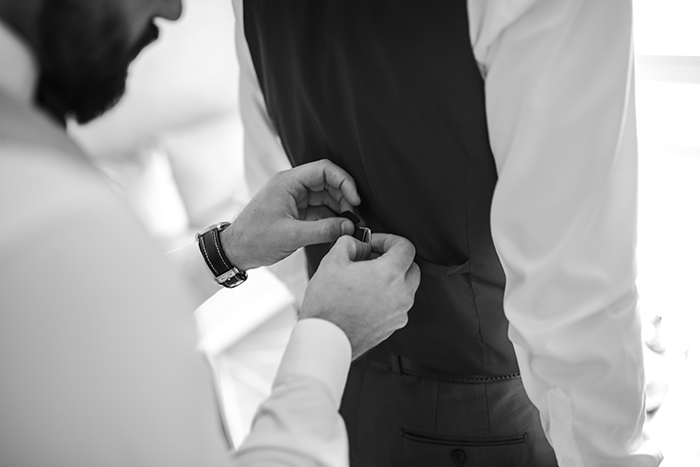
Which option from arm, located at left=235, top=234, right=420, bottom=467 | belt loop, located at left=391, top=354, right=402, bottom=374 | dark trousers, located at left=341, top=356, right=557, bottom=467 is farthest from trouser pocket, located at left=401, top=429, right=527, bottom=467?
arm, located at left=235, top=234, right=420, bottom=467

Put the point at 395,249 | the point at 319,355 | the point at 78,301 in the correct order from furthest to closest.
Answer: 1. the point at 395,249
2. the point at 319,355
3. the point at 78,301

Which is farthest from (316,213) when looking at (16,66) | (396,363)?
(16,66)

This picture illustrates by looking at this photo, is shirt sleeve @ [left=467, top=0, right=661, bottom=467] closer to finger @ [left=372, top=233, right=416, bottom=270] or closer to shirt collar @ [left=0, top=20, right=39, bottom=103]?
finger @ [left=372, top=233, right=416, bottom=270]

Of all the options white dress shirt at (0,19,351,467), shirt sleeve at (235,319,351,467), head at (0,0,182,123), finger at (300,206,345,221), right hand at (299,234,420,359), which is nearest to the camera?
white dress shirt at (0,19,351,467)

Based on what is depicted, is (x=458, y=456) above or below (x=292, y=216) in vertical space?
below

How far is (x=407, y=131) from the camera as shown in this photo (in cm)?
79

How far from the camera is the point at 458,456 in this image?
3.31 feet

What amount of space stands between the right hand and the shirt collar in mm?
436

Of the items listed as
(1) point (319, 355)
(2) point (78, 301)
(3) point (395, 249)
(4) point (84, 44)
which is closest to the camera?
(2) point (78, 301)

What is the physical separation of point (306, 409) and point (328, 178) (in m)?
0.38

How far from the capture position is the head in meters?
0.57

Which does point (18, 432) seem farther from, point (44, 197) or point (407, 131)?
point (407, 131)

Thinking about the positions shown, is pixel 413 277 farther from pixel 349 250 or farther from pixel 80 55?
pixel 80 55

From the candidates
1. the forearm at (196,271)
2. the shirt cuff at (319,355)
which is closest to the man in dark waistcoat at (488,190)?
the shirt cuff at (319,355)
